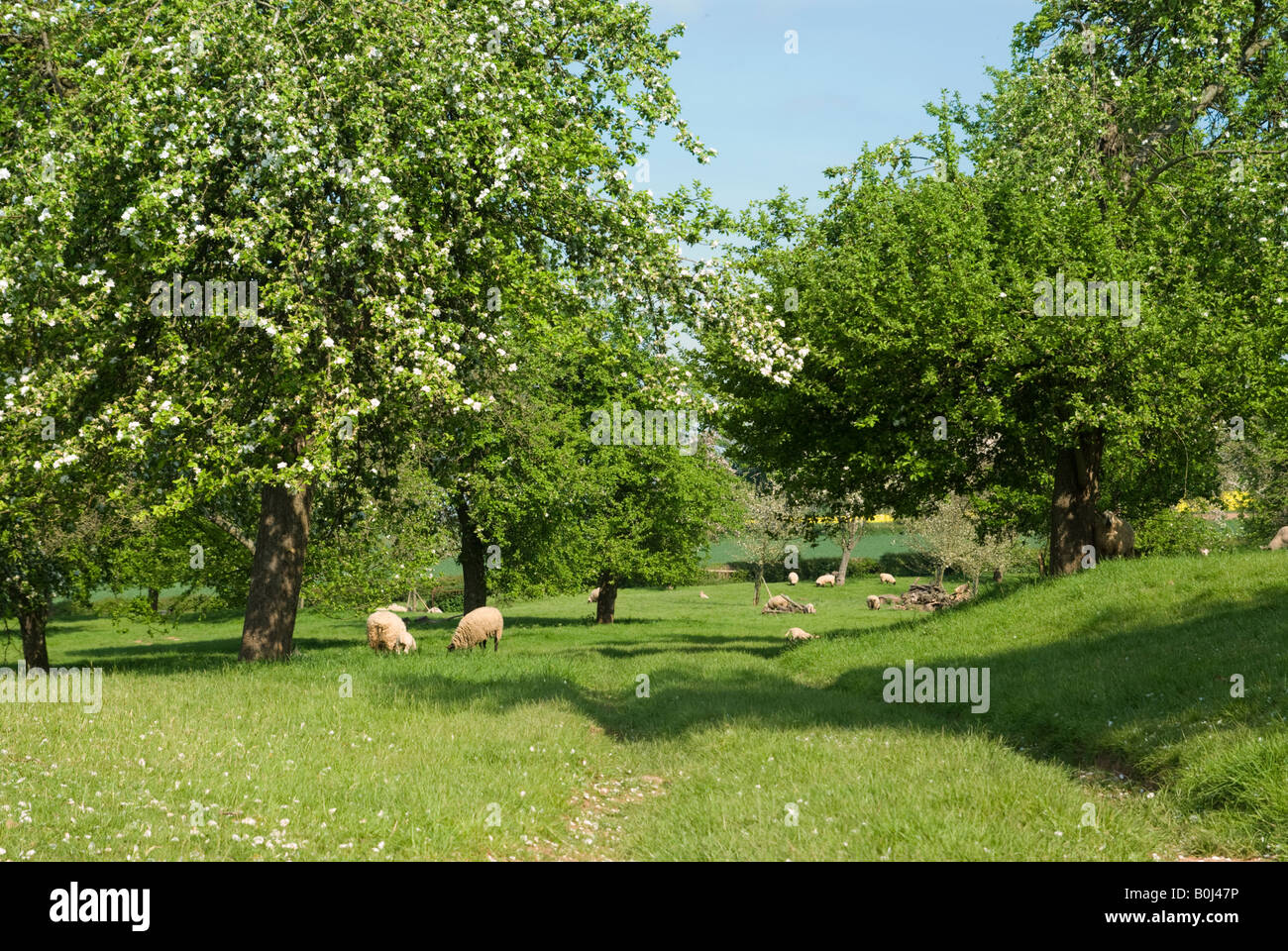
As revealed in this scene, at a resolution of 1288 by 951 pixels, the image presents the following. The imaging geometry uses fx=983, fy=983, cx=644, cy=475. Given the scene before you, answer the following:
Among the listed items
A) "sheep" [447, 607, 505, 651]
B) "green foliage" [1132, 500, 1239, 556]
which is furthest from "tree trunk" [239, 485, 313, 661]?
"green foliage" [1132, 500, 1239, 556]

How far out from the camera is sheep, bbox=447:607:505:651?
1186 inches

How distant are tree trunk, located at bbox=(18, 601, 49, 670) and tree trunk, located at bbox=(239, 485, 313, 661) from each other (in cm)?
977

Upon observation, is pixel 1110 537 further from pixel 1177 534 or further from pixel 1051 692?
pixel 1177 534

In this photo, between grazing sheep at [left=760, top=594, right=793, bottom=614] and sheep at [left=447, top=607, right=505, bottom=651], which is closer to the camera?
sheep at [left=447, top=607, right=505, bottom=651]

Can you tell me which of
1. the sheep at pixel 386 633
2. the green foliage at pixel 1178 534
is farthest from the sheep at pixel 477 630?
the green foliage at pixel 1178 534

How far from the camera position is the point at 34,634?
2783cm

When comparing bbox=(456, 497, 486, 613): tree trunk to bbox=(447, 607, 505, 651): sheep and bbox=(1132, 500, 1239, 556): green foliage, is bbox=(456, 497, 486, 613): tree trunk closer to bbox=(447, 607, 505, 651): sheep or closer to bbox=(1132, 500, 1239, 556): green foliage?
bbox=(447, 607, 505, 651): sheep

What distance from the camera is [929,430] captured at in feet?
85.9

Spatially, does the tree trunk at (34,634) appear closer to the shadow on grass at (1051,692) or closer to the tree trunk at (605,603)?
the shadow on grass at (1051,692)

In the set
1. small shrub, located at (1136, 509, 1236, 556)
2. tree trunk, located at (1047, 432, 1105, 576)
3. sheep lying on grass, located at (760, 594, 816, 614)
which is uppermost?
tree trunk, located at (1047, 432, 1105, 576)

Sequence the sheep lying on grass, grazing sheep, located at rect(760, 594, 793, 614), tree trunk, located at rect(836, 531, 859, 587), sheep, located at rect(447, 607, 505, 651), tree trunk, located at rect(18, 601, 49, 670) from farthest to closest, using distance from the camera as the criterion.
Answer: tree trunk, located at rect(836, 531, 859, 587)
grazing sheep, located at rect(760, 594, 793, 614)
the sheep lying on grass
sheep, located at rect(447, 607, 505, 651)
tree trunk, located at rect(18, 601, 49, 670)

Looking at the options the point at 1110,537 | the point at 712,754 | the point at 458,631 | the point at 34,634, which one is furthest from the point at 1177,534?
the point at 34,634

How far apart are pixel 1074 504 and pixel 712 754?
17893 millimetres

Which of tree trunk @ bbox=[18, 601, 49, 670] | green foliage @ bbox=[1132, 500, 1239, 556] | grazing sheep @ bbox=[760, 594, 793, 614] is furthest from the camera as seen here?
grazing sheep @ bbox=[760, 594, 793, 614]
